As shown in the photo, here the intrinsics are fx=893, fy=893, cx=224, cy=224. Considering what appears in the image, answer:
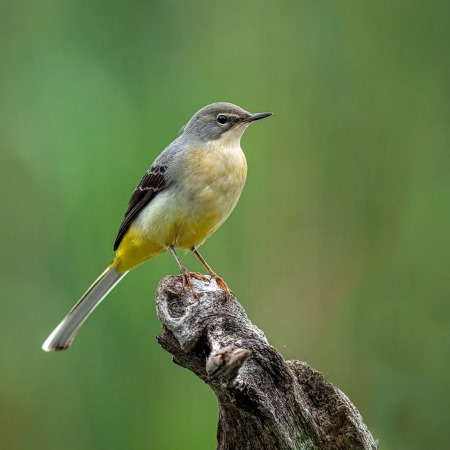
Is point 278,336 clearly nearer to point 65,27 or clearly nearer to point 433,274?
point 433,274

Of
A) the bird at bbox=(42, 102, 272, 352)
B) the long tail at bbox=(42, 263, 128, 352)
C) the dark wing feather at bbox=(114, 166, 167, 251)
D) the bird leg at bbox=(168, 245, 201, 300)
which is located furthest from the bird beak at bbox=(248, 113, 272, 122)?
the long tail at bbox=(42, 263, 128, 352)

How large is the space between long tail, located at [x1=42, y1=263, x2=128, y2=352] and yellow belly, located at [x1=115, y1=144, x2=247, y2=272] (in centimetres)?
35

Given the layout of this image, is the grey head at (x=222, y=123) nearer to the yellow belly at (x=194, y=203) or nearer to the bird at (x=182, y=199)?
the bird at (x=182, y=199)

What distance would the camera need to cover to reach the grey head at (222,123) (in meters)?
5.43

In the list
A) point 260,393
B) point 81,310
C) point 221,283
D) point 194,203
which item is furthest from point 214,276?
point 260,393

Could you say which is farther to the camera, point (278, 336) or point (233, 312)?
point (278, 336)

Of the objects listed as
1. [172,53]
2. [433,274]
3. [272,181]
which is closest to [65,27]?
[172,53]

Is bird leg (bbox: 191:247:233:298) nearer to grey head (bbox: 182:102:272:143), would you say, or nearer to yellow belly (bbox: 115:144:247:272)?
yellow belly (bbox: 115:144:247:272)

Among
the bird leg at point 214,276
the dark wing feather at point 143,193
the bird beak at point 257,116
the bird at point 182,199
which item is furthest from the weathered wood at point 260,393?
the bird beak at point 257,116

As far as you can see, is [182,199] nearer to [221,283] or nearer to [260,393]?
[221,283]

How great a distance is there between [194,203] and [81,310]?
1.04 m

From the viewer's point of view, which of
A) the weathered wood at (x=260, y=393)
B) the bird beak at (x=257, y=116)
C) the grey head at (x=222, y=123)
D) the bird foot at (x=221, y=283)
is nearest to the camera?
the weathered wood at (x=260, y=393)

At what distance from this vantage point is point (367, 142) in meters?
6.02

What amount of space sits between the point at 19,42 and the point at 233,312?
3076 mm
